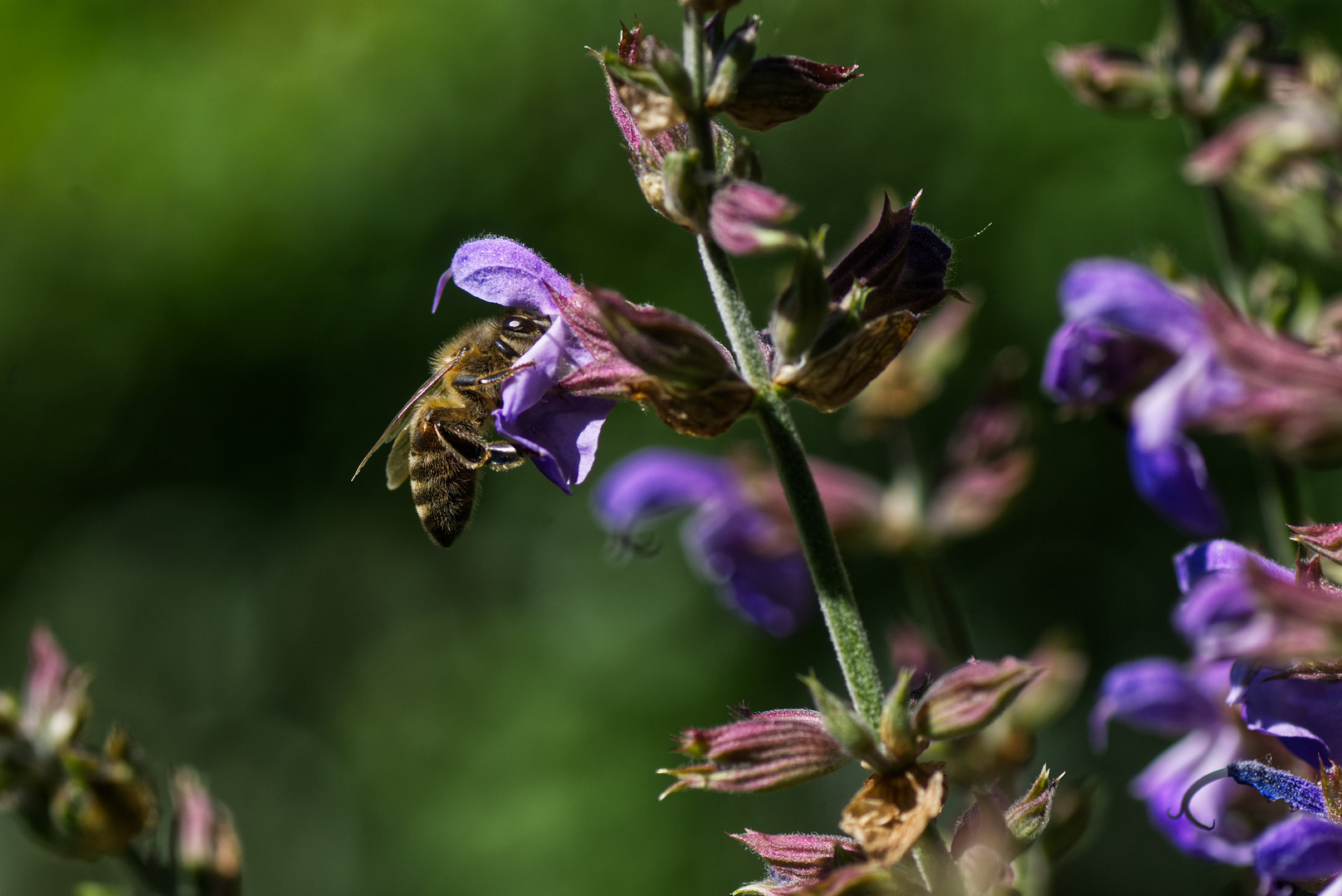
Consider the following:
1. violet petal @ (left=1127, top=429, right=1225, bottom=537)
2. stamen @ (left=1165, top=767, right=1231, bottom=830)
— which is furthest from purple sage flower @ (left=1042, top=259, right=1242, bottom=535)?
stamen @ (left=1165, top=767, right=1231, bottom=830)

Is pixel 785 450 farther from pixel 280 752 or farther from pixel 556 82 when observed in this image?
pixel 280 752

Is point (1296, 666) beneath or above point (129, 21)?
beneath

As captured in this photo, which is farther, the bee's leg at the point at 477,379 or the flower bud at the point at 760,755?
the bee's leg at the point at 477,379

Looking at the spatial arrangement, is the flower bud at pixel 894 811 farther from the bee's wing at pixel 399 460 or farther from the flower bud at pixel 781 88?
the bee's wing at pixel 399 460

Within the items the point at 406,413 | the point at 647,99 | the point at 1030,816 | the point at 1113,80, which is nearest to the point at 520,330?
the point at 406,413

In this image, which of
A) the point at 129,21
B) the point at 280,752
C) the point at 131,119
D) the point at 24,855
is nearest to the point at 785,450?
the point at 131,119

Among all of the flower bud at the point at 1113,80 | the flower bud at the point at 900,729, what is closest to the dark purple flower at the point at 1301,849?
the flower bud at the point at 900,729
